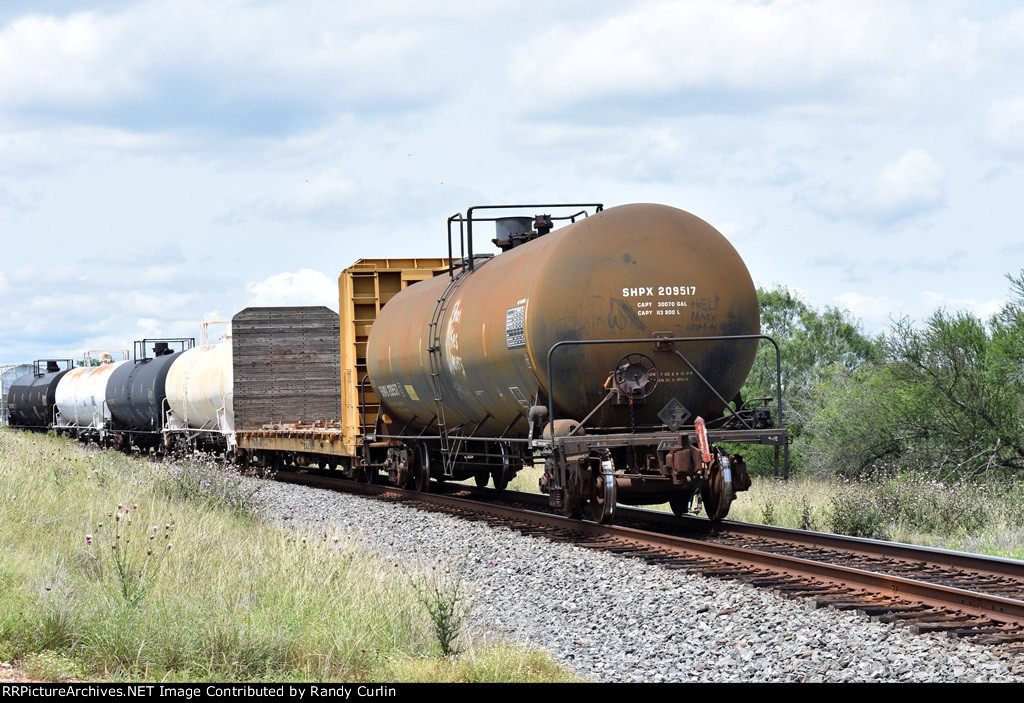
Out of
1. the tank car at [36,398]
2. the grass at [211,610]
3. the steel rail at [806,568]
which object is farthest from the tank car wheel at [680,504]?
the tank car at [36,398]

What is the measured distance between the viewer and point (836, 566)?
934cm

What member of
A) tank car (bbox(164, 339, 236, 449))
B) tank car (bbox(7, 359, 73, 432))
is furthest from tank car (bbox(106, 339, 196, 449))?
tank car (bbox(7, 359, 73, 432))

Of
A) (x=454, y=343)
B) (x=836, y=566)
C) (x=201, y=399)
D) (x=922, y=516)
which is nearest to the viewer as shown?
(x=836, y=566)

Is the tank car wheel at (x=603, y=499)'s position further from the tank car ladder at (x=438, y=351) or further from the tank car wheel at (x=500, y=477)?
the tank car wheel at (x=500, y=477)

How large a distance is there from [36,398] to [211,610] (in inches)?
1875

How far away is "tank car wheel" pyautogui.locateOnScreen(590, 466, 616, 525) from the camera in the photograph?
12258mm

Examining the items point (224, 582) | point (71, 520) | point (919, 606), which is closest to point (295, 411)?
point (71, 520)

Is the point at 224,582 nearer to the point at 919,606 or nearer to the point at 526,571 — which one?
the point at 526,571

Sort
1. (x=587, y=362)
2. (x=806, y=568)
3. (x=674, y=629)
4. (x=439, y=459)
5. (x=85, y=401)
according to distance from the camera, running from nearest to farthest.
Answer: (x=674, y=629), (x=806, y=568), (x=587, y=362), (x=439, y=459), (x=85, y=401)

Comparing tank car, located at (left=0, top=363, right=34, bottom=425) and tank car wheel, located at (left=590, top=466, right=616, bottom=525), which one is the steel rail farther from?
tank car, located at (left=0, top=363, right=34, bottom=425)

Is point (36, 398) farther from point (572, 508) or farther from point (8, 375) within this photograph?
point (572, 508)

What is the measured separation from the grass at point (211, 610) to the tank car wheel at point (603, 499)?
8.98ft

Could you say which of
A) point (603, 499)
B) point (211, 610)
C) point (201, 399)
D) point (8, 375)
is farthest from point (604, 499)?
point (8, 375)

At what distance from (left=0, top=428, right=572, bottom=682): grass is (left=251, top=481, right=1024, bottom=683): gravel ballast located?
72cm
